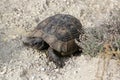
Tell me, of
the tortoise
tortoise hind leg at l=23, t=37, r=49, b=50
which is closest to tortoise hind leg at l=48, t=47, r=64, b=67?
the tortoise

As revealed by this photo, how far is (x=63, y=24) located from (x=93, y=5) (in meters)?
1.16

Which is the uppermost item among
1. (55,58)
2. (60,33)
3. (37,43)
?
(60,33)

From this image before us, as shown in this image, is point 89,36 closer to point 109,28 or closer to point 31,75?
point 109,28

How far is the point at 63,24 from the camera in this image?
4.91 meters

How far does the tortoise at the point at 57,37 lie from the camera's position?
4773mm

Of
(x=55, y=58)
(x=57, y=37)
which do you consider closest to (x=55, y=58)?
(x=55, y=58)

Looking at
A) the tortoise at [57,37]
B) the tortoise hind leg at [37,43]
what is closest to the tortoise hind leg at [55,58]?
the tortoise at [57,37]

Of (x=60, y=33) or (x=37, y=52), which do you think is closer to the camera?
(x=60, y=33)

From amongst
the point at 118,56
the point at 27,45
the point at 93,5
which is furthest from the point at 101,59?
the point at 93,5

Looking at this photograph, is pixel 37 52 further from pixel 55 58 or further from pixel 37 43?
pixel 55 58

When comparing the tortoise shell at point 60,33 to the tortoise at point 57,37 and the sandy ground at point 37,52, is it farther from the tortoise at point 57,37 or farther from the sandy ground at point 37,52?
the sandy ground at point 37,52

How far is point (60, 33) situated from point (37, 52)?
42 centimetres

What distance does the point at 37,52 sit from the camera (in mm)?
4934

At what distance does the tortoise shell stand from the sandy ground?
19 cm
